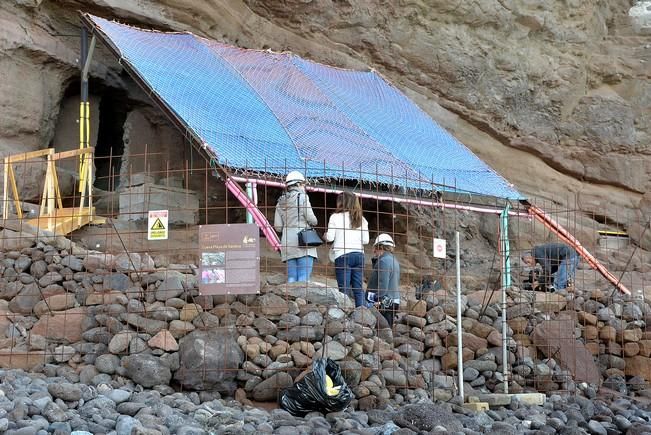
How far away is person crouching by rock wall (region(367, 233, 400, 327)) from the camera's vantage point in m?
8.09

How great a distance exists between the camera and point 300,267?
8141 mm

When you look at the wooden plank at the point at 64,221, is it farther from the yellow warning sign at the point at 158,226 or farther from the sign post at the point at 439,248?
the sign post at the point at 439,248

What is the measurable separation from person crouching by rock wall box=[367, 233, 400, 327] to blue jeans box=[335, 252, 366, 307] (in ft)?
0.36

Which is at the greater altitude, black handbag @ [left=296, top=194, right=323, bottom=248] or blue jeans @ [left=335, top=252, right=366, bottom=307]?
black handbag @ [left=296, top=194, right=323, bottom=248]

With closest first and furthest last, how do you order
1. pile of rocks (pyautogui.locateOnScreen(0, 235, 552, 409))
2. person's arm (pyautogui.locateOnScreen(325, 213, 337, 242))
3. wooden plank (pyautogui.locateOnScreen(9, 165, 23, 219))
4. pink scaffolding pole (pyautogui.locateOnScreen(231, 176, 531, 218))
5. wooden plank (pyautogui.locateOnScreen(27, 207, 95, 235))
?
pile of rocks (pyautogui.locateOnScreen(0, 235, 552, 409)) < person's arm (pyautogui.locateOnScreen(325, 213, 337, 242)) < wooden plank (pyautogui.locateOnScreen(9, 165, 23, 219)) < pink scaffolding pole (pyautogui.locateOnScreen(231, 176, 531, 218)) < wooden plank (pyautogui.locateOnScreen(27, 207, 95, 235))

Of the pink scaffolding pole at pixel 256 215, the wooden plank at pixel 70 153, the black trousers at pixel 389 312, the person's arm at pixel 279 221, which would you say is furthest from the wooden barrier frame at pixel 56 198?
the black trousers at pixel 389 312

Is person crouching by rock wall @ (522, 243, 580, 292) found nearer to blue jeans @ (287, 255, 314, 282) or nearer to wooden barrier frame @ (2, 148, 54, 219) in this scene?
blue jeans @ (287, 255, 314, 282)

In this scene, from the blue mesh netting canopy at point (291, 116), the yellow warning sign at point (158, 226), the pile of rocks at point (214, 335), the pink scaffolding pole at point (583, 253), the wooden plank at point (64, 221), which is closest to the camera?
the pile of rocks at point (214, 335)

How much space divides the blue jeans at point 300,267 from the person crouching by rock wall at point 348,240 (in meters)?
0.26

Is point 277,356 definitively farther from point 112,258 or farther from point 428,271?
point 428,271

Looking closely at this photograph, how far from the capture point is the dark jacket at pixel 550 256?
33.9 ft

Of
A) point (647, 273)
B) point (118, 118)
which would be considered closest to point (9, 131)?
point (118, 118)

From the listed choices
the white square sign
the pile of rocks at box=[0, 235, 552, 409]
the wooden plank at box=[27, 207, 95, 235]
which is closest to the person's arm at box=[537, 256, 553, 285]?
the pile of rocks at box=[0, 235, 552, 409]

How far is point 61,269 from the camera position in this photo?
8.27 metres
